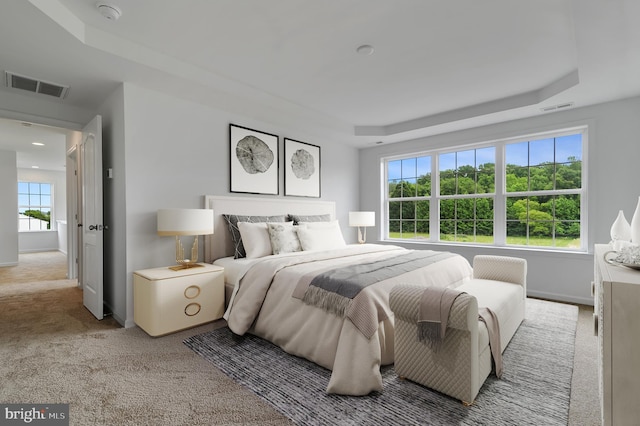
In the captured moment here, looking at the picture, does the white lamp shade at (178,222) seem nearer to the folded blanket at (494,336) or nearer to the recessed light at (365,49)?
the recessed light at (365,49)

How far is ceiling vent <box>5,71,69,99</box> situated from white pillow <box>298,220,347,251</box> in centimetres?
294

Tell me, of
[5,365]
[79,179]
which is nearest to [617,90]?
[5,365]

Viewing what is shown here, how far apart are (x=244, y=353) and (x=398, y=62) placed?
296 centimetres

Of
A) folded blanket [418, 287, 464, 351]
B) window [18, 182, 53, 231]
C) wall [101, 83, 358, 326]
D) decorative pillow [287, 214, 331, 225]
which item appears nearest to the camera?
→ folded blanket [418, 287, 464, 351]

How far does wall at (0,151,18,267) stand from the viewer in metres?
6.46

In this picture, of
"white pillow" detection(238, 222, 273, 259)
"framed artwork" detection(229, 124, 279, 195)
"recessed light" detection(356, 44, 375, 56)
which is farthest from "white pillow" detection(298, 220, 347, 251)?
"recessed light" detection(356, 44, 375, 56)

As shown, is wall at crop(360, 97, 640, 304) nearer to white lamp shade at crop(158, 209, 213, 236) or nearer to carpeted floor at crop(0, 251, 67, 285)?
white lamp shade at crop(158, 209, 213, 236)

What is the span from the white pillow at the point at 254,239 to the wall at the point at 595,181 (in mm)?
3325

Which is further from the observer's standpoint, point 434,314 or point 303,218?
point 303,218

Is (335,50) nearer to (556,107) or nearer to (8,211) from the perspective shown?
(556,107)

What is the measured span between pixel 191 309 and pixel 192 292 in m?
0.16

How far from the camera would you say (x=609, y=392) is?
1250 millimetres

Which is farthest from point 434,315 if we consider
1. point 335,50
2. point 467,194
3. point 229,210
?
point 467,194

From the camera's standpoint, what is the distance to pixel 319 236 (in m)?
3.92
